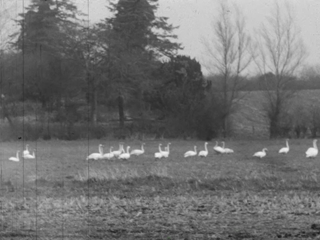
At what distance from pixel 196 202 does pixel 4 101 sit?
19.3 metres

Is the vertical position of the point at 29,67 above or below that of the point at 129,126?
above

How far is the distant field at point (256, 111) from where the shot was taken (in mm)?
45525

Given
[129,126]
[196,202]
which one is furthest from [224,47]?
[196,202]

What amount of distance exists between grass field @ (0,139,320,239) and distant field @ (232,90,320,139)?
10.7 metres

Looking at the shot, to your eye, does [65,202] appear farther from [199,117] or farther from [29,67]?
[199,117]

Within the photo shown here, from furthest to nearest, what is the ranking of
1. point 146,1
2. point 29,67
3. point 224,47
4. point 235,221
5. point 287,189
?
point 224,47, point 146,1, point 29,67, point 287,189, point 235,221

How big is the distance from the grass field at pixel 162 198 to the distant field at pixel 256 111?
1067cm

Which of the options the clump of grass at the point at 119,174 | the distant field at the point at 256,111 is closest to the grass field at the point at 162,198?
the clump of grass at the point at 119,174

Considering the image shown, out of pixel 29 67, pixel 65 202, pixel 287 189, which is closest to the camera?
pixel 65 202

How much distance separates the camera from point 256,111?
47938 mm

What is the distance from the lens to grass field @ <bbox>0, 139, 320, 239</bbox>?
13336 millimetres

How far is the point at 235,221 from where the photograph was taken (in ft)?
47.4

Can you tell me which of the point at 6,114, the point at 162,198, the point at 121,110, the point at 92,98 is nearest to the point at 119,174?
the point at 162,198

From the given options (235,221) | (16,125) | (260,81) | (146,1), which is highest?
(146,1)
